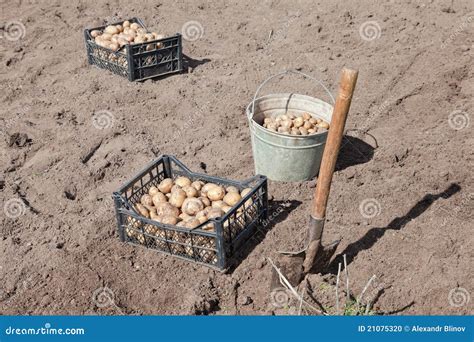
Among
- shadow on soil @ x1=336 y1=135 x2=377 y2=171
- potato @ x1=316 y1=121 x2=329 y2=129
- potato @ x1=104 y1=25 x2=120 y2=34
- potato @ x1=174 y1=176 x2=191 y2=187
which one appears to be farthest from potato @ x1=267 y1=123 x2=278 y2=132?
potato @ x1=104 y1=25 x2=120 y2=34

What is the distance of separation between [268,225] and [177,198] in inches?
31.9

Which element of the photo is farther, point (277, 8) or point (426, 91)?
point (277, 8)

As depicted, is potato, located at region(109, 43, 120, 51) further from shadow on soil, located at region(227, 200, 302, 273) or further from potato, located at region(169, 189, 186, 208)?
shadow on soil, located at region(227, 200, 302, 273)

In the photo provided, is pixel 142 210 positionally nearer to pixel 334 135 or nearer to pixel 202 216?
pixel 202 216

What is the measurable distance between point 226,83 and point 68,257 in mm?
3369

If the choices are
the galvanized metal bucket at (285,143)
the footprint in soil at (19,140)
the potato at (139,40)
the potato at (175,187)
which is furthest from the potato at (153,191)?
the potato at (139,40)

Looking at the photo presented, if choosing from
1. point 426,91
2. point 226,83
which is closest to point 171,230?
point 226,83

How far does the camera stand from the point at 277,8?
8984mm

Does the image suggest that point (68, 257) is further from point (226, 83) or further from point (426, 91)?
point (426, 91)

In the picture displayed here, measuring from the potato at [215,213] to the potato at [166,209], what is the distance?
0.29 metres

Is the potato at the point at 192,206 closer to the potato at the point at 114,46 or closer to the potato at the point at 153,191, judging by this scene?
the potato at the point at 153,191

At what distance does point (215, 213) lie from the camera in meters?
4.29

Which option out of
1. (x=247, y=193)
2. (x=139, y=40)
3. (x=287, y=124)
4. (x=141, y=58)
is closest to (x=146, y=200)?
(x=247, y=193)

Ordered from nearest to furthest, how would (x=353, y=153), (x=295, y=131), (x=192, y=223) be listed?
(x=192, y=223) < (x=295, y=131) < (x=353, y=153)
